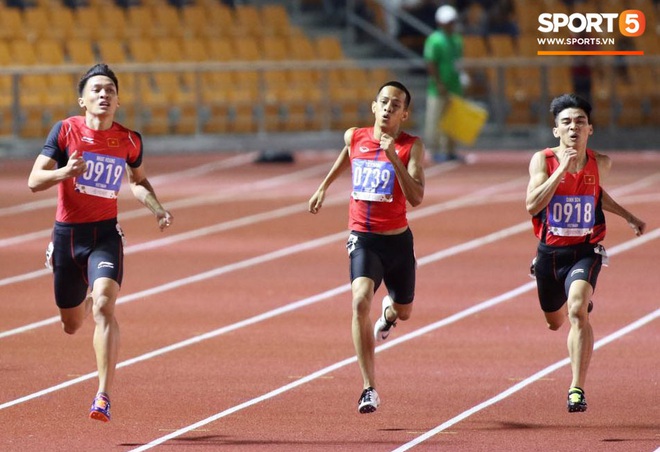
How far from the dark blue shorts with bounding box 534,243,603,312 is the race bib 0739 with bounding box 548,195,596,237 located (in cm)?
10

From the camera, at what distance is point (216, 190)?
19422mm

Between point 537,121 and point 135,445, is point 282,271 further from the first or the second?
point 537,121

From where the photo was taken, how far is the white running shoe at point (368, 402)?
25.6 feet

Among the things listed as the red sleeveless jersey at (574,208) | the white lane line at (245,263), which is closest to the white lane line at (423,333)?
the red sleeveless jersey at (574,208)

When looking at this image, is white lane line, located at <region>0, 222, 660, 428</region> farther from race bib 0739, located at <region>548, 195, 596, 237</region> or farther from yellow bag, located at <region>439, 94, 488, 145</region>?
yellow bag, located at <region>439, 94, 488, 145</region>

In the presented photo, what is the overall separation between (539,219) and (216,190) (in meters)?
11.4

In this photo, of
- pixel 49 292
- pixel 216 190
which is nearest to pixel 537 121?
pixel 216 190

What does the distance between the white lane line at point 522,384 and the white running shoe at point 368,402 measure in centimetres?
32

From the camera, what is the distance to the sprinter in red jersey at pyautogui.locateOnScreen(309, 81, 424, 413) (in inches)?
318

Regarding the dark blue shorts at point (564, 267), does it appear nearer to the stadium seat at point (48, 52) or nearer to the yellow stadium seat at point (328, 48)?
the stadium seat at point (48, 52)

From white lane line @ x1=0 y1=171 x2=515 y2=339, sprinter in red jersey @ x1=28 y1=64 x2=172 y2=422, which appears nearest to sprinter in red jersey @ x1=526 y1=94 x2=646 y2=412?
sprinter in red jersey @ x1=28 y1=64 x2=172 y2=422

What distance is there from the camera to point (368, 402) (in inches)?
307

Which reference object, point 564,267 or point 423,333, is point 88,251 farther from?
point 423,333

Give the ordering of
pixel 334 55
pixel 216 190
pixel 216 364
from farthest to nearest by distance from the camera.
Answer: pixel 334 55 → pixel 216 190 → pixel 216 364
